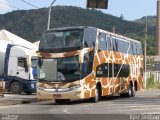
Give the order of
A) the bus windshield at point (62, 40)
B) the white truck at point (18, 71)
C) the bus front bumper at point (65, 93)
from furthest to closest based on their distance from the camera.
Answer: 1. the white truck at point (18, 71)
2. the bus windshield at point (62, 40)
3. the bus front bumper at point (65, 93)

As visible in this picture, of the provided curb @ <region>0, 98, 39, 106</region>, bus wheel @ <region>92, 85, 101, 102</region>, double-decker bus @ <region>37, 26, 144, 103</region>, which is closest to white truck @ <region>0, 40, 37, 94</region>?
curb @ <region>0, 98, 39, 106</region>

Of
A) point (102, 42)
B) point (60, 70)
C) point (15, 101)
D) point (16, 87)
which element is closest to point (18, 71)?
point (16, 87)

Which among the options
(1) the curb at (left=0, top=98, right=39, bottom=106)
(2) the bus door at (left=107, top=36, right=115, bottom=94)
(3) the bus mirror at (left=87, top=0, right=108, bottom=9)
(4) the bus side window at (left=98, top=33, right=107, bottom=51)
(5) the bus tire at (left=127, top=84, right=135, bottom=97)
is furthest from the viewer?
(5) the bus tire at (left=127, top=84, right=135, bottom=97)

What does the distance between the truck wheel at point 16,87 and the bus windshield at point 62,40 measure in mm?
10051

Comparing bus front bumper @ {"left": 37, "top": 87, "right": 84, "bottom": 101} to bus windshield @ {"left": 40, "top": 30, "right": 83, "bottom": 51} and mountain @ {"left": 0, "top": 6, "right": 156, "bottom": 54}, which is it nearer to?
bus windshield @ {"left": 40, "top": 30, "right": 83, "bottom": 51}

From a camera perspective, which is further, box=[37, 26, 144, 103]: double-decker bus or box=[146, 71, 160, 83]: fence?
box=[146, 71, 160, 83]: fence

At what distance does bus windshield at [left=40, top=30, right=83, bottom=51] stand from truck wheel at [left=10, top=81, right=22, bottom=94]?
1005 cm

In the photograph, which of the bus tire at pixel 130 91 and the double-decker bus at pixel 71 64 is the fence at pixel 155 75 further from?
the double-decker bus at pixel 71 64

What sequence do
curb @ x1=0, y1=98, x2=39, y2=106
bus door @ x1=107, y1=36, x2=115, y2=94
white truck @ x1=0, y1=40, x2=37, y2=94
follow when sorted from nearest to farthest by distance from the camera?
curb @ x1=0, y1=98, x2=39, y2=106, bus door @ x1=107, y1=36, x2=115, y2=94, white truck @ x1=0, y1=40, x2=37, y2=94

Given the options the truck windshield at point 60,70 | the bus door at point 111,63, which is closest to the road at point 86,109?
the truck windshield at point 60,70

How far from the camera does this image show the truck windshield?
87.2 ft

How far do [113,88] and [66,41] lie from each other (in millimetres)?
6184

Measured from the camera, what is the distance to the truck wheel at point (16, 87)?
1449 inches

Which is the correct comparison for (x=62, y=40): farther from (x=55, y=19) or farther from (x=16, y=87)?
(x=55, y=19)
